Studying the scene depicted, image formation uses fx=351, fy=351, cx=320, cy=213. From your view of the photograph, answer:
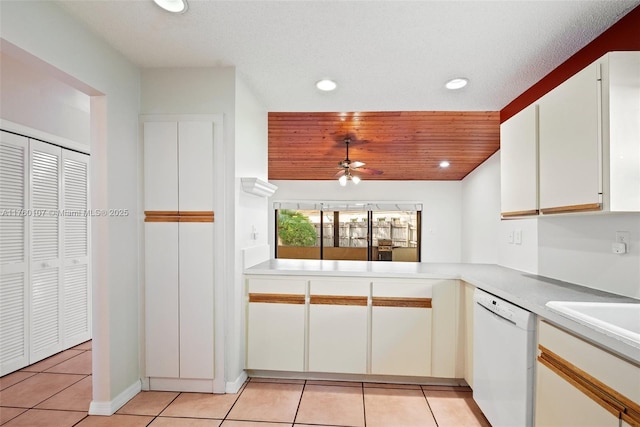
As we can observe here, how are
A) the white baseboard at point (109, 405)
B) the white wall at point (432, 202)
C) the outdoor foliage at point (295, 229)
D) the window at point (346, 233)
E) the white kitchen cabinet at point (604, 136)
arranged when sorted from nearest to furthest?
the white kitchen cabinet at point (604, 136), the white baseboard at point (109, 405), the white wall at point (432, 202), the window at point (346, 233), the outdoor foliage at point (295, 229)

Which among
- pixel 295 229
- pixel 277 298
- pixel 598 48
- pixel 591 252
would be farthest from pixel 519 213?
pixel 295 229

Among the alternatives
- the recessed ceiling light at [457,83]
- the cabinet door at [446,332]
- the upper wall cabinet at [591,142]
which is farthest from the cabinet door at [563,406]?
the recessed ceiling light at [457,83]

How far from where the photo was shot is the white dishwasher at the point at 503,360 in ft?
5.72

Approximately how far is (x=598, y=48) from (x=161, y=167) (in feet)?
9.52

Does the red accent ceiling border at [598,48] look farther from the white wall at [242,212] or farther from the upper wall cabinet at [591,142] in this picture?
the white wall at [242,212]

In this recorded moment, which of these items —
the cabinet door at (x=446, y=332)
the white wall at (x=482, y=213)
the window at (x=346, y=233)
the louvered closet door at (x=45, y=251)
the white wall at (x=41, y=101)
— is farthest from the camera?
the window at (x=346, y=233)

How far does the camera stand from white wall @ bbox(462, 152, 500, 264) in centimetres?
555

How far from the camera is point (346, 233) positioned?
7762 millimetres

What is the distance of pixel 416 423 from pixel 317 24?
2.48 metres

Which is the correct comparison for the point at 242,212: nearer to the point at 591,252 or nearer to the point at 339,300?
the point at 339,300

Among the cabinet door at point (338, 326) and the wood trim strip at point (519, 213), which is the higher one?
the wood trim strip at point (519, 213)

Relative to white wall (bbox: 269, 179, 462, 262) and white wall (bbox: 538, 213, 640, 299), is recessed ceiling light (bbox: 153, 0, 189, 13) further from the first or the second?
white wall (bbox: 269, 179, 462, 262)

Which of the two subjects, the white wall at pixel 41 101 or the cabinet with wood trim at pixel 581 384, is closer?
the cabinet with wood trim at pixel 581 384

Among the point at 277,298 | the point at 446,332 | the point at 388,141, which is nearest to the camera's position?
the point at 446,332
